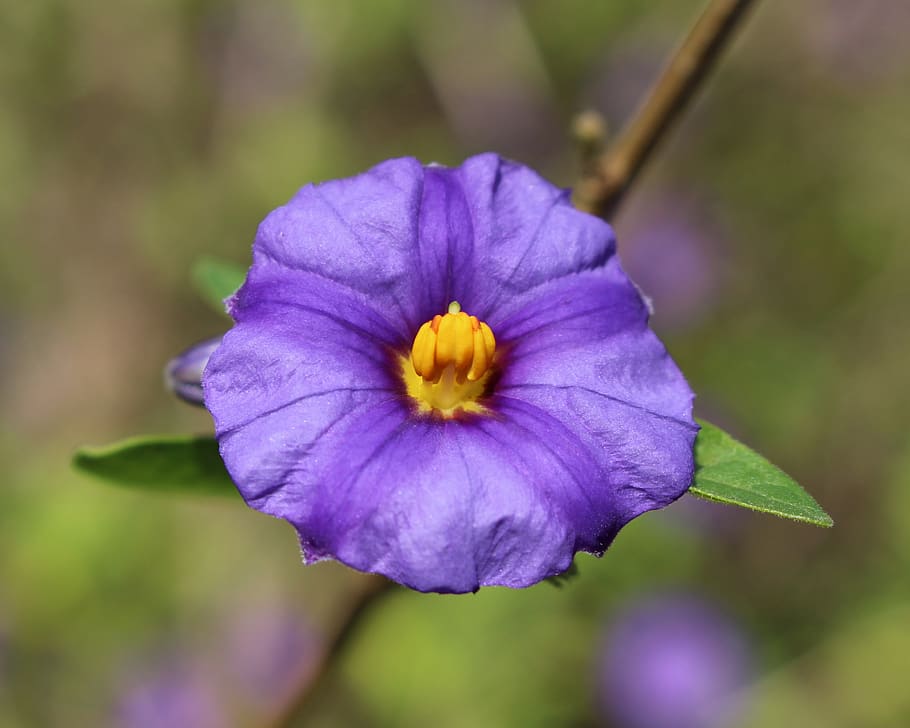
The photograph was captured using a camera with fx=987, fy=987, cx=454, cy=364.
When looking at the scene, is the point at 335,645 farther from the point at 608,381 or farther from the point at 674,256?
the point at 674,256

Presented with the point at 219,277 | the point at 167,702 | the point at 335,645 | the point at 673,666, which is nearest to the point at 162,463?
the point at 219,277

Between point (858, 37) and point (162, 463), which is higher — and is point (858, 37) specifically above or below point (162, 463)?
above

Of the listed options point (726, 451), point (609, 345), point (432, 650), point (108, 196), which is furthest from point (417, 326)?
point (108, 196)

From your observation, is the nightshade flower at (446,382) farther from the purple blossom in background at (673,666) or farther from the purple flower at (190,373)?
the purple blossom in background at (673,666)

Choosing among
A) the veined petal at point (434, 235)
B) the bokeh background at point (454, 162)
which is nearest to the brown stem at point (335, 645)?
the veined petal at point (434, 235)

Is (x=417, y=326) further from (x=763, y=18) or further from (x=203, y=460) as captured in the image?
(x=763, y=18)

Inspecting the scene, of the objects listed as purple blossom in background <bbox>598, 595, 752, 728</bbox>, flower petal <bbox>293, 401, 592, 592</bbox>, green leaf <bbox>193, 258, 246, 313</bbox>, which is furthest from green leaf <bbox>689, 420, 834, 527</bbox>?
purple blossom in background <bbox>598, 595, 752, 728</bbox>

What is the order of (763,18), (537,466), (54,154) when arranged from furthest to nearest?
(54,154)
(763,18)
(537,466)

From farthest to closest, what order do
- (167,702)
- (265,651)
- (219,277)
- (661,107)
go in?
1. (265,651)
2. (167,702)
3. (219,277)
4. (661,107)
